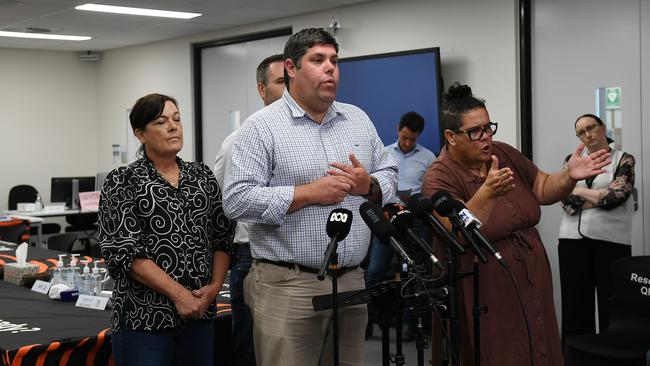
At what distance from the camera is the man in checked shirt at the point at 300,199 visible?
2529 mm

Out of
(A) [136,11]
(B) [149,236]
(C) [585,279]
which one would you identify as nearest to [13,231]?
(A) [136,11]

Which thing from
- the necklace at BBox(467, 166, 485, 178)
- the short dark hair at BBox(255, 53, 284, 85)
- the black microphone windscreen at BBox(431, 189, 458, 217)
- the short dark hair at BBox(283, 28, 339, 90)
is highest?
the short dark hair at BBox(255, 53, 284, 85)

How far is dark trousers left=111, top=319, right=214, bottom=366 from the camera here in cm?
267

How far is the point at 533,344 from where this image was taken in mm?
2865

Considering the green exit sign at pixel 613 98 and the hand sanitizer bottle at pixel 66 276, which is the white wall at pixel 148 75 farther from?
the hand sanitizer bottle at pixel 66 276

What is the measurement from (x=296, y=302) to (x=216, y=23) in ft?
22.9

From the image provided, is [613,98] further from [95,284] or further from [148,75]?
[148,75]

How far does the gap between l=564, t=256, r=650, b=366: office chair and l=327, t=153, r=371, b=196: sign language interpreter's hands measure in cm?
209

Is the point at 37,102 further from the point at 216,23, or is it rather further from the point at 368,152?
the point at 368,152

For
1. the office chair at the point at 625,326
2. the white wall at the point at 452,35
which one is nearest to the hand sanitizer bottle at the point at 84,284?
the office chair at the point at 625,326

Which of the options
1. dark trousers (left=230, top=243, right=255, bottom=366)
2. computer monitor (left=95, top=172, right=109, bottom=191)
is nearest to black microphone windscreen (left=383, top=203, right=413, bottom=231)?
dark trousers (left=230, top=243, right=255, bottom=366)

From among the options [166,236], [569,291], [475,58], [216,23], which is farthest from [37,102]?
[166,236]

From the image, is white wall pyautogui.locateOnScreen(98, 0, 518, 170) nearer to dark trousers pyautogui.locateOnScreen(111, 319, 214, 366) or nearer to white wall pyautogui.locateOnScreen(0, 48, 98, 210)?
white wall pyautogui.locateOnScreen(0, 48, 98, 210)

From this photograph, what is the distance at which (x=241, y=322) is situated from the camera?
11.1ft
